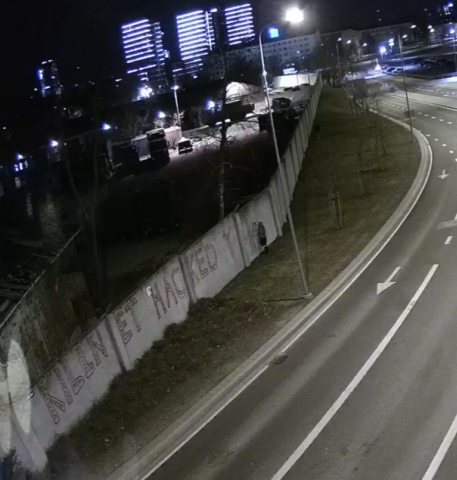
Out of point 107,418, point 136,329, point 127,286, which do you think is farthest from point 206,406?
point 127,286

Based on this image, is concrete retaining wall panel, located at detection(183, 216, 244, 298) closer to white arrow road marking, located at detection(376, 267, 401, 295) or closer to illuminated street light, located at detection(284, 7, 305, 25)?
white arrow road marking, located at detection(376, 267, 401, 295)

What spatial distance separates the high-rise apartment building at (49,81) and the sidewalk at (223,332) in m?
14.5

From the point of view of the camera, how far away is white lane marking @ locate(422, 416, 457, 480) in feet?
Answer: 26.2

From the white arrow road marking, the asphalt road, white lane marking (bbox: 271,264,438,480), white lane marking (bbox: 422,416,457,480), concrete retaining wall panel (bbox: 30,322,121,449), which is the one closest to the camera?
white lane marking (bbox: 422,416,457,480)

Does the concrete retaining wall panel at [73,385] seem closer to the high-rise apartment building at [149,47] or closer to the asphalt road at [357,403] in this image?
the asphalt road at [357,403]

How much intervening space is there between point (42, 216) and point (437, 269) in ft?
90.9

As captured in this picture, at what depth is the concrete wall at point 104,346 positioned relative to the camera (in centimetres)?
994

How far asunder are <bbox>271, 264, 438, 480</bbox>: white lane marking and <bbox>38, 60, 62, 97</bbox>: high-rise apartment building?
24.7 metres

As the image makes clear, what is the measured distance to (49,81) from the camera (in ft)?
117

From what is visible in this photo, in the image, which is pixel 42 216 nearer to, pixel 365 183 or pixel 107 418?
pixel 365 183

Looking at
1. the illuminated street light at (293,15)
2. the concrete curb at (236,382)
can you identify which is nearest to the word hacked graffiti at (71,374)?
the concrete curb at (236,382)

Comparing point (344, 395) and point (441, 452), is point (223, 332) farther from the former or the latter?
point (441, 452)

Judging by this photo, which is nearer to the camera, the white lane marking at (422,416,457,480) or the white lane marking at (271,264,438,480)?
the white lane marking at (422,416,457,480)

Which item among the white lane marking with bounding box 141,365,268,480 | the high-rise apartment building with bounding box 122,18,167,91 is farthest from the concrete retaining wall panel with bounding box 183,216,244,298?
the high-rise apartment building with bounding box 122,18,167,91
